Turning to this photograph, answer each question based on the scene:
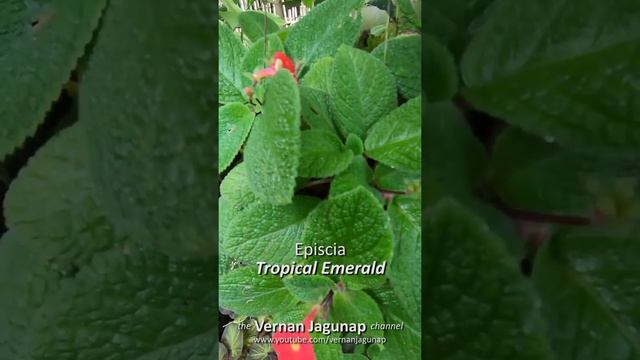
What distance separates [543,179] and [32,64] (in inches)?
11.7

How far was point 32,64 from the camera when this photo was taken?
1.36ft

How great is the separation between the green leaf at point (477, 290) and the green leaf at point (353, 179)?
0.26 ft

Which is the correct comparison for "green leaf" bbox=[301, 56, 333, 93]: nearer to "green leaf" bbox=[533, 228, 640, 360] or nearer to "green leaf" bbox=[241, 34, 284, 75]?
"green leaf" bbox=[241, 34, 284, 75]

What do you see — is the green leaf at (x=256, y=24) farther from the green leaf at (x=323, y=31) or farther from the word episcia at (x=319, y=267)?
the word episcia at (x=319, y=267)

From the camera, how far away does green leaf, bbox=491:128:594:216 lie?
41 centimetres

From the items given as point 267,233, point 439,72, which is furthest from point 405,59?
point 267,233

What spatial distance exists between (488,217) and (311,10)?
16cm

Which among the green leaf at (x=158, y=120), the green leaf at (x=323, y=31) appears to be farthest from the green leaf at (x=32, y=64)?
the green leaf at (x=323, y=31)

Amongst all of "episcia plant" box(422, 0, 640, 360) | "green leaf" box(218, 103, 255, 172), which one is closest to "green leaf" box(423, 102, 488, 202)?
"episcia plant" box(422, 0, 640, 360)

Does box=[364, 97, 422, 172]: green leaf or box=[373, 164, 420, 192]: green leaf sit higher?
box=[364, 97, 422, 172]: green leaf

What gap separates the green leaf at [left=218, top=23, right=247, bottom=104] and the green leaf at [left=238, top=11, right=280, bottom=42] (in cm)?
1

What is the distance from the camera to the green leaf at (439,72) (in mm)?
402

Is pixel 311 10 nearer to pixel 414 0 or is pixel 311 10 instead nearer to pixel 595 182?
pixel 414 0

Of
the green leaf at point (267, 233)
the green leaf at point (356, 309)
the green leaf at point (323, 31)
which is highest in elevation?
the green leaf at point (323, 31)
